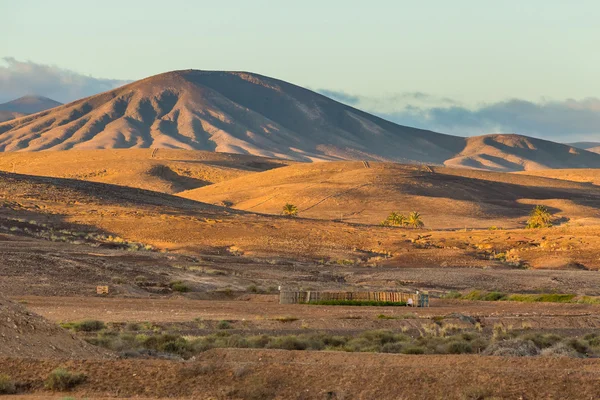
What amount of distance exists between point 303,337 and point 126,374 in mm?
8795

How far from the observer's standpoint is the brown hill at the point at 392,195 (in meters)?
123

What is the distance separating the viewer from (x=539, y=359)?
59.4ft

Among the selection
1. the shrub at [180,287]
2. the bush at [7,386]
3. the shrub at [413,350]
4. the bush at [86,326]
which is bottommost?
the shrub at [180,287]

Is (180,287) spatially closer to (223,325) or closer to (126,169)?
(223,325)

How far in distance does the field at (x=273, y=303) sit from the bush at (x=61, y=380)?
90 mm

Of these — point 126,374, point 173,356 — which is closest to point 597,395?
point 126,374

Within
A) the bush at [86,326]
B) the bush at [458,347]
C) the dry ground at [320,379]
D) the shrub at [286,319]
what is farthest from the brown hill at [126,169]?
the dry ground at [320,379]

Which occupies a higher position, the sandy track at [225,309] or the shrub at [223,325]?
the shrub at [223,325]

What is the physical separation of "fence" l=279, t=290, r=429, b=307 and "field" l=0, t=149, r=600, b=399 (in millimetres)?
789

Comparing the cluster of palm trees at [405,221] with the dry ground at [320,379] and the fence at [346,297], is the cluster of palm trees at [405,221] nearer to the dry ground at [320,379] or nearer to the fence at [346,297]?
the fence at [346,297]

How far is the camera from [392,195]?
13450 centimetres

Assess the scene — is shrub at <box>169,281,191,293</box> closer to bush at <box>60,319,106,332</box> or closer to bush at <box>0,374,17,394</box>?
bush at <box>60,319,106,332</box>

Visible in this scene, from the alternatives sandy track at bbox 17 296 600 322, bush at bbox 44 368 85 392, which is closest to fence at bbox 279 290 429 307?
sandy track at bbox 17 296 600 322

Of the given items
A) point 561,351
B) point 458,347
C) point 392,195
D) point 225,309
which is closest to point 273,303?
point 225,309
